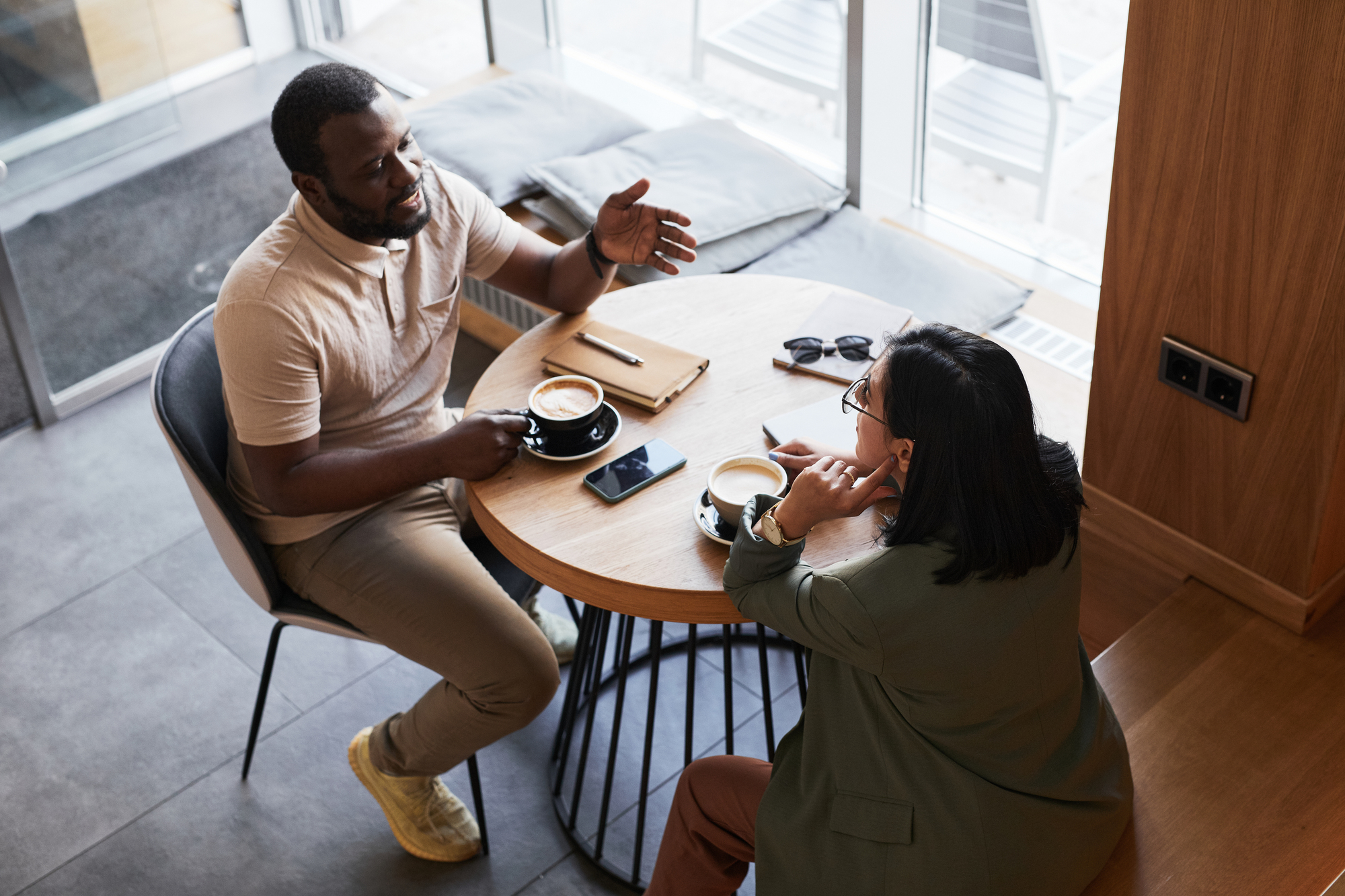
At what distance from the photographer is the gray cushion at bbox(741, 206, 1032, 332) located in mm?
2799

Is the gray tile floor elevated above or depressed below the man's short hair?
below

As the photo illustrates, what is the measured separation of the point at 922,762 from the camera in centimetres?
141

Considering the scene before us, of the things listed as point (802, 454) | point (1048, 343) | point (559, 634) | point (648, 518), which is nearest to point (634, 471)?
point (648, 518)

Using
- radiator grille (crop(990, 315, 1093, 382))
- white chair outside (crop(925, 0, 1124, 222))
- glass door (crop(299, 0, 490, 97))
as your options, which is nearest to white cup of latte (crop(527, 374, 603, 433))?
A: radiator grille (crop(990, 315, 1093, 382))

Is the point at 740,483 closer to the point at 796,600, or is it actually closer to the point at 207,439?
the point at 796,600

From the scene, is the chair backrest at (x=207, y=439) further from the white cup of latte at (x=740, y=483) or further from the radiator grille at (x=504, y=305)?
the radiator grille at (x=504, y=305)

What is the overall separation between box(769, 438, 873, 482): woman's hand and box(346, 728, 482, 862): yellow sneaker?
92 centimetres

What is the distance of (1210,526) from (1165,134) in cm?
69

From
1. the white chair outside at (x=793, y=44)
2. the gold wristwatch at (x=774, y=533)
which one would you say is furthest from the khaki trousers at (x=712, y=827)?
the white chair outside at (x=793, y=44)

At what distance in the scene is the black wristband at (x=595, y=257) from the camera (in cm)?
217

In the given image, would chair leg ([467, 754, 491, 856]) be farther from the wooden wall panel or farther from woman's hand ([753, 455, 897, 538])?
the wooden wall panel

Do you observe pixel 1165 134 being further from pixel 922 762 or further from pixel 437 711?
pixel 437 711

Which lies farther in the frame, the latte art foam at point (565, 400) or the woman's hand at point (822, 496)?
the latte art foam at point (565, 400)

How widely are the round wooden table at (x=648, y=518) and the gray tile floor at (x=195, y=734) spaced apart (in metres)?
0.07
